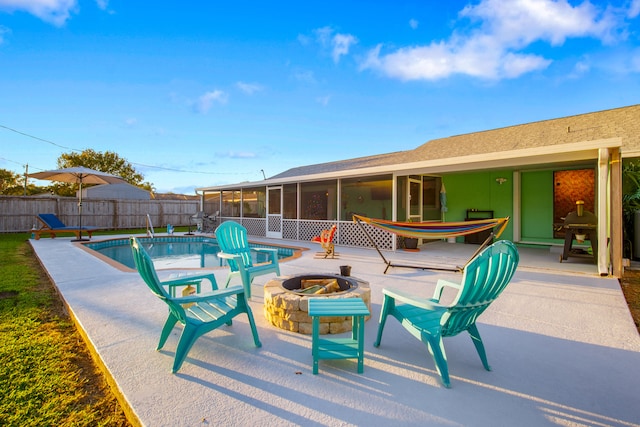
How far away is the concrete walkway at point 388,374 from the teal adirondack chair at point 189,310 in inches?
7.2

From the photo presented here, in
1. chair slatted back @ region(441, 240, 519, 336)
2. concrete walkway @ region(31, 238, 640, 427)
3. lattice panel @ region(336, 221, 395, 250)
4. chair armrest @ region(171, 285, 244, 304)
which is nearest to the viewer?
concrete walkway @ region(31, 238, 640, 427)

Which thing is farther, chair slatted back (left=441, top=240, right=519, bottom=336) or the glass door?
the glass door

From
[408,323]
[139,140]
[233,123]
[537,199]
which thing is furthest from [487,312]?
[139,140]

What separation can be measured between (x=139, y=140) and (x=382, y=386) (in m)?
26.8

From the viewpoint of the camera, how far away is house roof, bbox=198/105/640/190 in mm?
5840

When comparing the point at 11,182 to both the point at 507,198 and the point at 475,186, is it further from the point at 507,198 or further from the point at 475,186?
the point at 507,198

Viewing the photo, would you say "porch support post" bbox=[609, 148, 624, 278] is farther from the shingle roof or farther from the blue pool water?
the blue pool water

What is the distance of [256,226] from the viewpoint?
44.4 ft

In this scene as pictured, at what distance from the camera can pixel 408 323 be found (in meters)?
2.34

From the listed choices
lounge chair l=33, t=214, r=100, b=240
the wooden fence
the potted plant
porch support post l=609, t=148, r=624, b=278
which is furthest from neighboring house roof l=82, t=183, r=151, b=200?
the potted plant

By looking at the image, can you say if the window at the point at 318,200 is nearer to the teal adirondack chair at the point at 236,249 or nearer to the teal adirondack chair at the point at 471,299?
the teal adirondack chair at the point at 236,249

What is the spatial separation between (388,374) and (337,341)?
43 centimetres

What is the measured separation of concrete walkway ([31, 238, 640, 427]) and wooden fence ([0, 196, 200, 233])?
14.7 metres

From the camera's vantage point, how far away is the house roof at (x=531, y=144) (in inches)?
230
